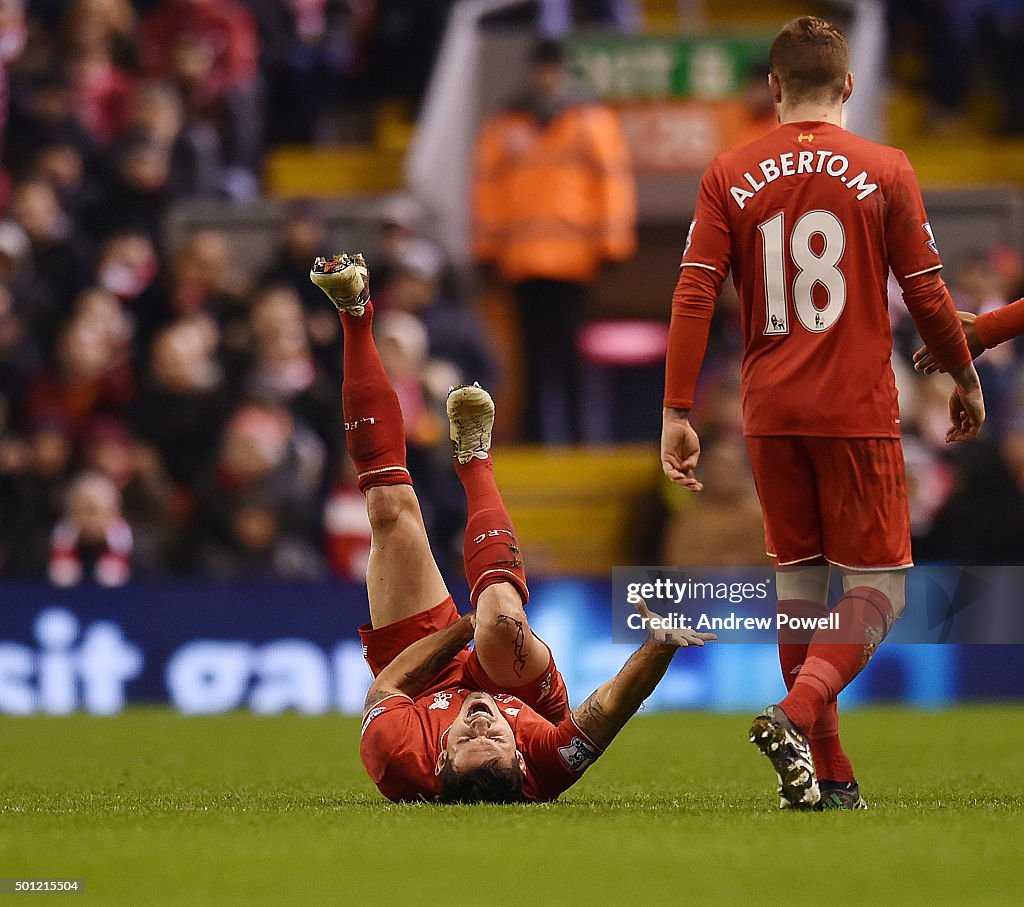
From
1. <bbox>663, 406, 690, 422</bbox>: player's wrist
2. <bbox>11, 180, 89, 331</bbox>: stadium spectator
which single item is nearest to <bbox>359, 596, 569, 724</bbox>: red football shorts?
<bbox>663, 406, 690, 422</bbox>: player's wrist

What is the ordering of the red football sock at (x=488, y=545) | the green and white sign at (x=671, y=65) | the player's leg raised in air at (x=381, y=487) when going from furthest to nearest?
1. the green and white sign at (x=671, y=65)
2. the player's leg raised in air at (x=381, y=487)
3. the red football sock at (x=488, y=545)

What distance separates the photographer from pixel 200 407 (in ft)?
38.3

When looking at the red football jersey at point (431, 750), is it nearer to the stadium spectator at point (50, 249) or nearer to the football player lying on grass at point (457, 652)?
the football player lying on grass at point (457, 652)

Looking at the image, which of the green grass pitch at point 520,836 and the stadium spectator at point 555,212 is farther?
the stadium spectator at point 555,212

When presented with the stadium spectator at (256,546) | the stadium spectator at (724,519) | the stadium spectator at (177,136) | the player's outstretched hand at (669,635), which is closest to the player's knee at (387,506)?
the player's outstretched hand at (669,635)

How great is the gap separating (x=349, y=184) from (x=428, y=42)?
53.4 inches

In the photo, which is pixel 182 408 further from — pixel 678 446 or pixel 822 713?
pixel 822 713

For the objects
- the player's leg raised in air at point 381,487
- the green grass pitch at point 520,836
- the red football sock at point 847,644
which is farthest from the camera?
the player's leg raised in air at point 381,487

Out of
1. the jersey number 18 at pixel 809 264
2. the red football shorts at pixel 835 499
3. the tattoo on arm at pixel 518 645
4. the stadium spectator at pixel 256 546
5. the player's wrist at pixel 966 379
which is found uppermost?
the jersey number 18 at pixel 809 264

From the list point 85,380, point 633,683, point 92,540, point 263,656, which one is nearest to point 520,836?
point 633,683

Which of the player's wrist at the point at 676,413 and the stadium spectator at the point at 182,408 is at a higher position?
the player's wrist at the point at 676,413

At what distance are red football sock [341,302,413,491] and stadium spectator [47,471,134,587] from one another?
5.01m

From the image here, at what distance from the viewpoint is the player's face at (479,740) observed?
552 centimetres

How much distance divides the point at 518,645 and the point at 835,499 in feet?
3.67
